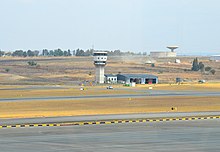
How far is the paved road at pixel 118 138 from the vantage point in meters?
26.7

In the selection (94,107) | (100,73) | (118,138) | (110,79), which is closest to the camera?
(118,138)

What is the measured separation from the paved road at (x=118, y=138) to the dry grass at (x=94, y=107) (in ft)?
41.8

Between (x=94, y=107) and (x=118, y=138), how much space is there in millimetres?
26621

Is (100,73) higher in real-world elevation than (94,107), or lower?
higher

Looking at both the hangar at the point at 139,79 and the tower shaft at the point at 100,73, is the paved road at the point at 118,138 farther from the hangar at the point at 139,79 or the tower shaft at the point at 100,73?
the hangar at the point at 139,79

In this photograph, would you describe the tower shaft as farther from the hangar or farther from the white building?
the hangar

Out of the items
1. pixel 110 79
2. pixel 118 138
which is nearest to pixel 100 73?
pixel 110 79

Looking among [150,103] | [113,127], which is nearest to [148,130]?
[113,127]

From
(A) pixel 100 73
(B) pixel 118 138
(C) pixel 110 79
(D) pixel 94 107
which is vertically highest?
(A) pixel 100 73

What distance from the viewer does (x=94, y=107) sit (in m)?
57.3

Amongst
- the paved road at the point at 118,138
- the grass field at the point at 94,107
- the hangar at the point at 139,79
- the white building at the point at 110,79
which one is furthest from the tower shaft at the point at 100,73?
the paved road at the point at 118,138

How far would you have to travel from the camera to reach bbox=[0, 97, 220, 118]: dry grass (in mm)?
50688

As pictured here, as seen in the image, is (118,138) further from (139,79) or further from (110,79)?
(110,79)

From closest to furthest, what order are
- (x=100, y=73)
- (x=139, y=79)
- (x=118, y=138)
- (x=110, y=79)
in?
(x=118, y=138) → (x=100, y=73) → (x=139, y=79) → (x=110, y=79)
